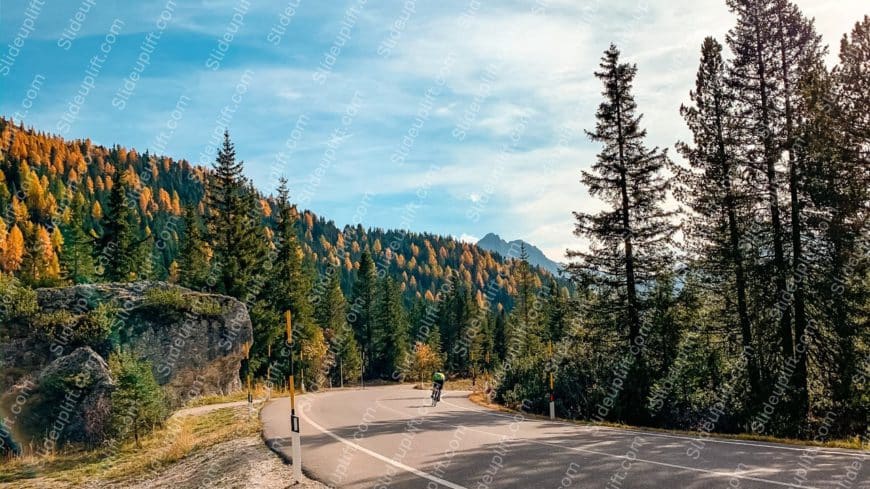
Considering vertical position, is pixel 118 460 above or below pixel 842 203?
below

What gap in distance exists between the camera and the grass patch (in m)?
14.0

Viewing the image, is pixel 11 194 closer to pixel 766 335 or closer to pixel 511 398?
pixel 511 398

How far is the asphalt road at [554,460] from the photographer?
7.25 metres

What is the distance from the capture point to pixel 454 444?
10914 millimetres

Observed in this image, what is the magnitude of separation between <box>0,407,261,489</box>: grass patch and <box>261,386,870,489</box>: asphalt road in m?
2.90

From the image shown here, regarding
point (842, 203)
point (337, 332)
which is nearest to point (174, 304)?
point (842, 203)

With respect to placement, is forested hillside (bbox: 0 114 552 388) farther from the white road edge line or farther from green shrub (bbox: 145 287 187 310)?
the white road edge line

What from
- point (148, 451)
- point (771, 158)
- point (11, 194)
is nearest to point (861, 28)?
point (771, 158)

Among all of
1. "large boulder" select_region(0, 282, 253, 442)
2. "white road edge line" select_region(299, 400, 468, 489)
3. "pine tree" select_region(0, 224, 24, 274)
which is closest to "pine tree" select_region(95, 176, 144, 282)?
"large boulder" select_region(0, 282, 253, 442)

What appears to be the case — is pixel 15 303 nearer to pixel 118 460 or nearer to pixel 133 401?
pixel 133 401

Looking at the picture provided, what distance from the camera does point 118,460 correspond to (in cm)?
1548

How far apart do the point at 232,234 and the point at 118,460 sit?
27087 millimetres

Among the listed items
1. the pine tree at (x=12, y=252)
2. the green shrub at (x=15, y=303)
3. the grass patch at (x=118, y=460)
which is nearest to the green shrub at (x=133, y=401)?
the grass patch at (x=118, y=460)

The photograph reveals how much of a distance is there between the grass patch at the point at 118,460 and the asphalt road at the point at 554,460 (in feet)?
9.52
